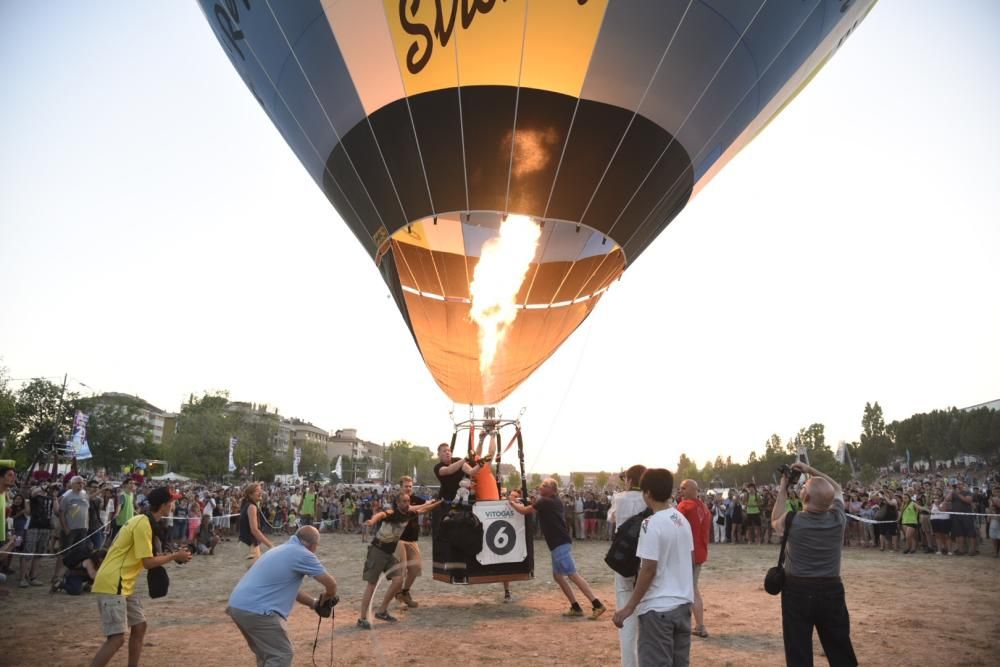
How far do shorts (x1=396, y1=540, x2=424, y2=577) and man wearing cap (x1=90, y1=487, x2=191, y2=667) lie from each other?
3.15m

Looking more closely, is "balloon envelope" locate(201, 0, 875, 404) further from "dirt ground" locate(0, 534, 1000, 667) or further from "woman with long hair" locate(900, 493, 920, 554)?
"woman with long hair" locate(900, 493, 920, 554)

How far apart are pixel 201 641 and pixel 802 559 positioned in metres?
5.42

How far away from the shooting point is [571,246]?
31.4 ft

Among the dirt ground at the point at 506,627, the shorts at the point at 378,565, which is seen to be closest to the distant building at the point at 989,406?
the dirt ground at the point at 506,627

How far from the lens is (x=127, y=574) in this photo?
4.79 m

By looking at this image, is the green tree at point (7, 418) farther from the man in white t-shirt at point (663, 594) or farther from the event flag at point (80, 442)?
the man in white t-shirt at point (663, 594)

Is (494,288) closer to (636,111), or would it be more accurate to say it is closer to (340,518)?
(636,111)

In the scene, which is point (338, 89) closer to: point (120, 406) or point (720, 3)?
point (720, 3)

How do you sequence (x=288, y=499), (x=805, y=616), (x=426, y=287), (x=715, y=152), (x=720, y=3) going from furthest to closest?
(x=288, y=499), (x=426, y=287), (x=715, y=152), (x=720, y=3), (x=805, y=616)

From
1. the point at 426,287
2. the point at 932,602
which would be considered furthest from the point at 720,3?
the point at 932,602

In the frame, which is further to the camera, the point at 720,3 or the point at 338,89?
the point at 338,89

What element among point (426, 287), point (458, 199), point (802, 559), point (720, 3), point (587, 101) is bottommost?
point (802, 559)

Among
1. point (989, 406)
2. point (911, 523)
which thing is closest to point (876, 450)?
point (989, 406)

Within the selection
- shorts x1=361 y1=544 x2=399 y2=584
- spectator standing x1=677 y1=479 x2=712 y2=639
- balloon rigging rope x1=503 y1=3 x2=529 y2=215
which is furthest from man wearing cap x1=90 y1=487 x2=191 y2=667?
balloon rigging rope x1=503 y1=3 x2=529 y2=215
